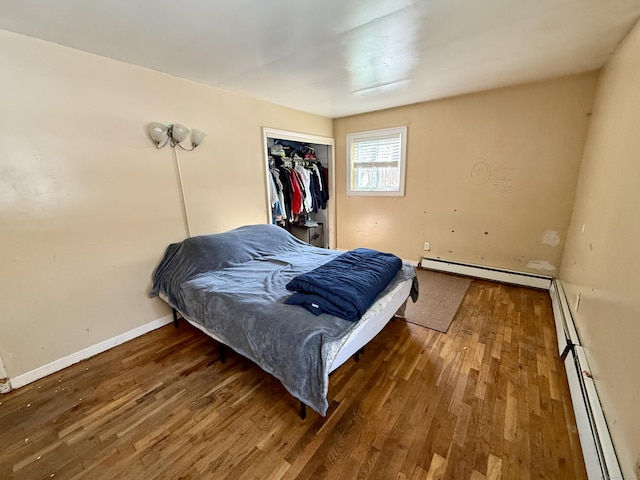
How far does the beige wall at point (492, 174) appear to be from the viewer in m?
2.67

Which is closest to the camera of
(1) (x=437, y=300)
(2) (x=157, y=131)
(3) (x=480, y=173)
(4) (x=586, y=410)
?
(4) (x=586, y=410)

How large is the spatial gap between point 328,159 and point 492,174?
239 centimetres

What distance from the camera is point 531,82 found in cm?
267

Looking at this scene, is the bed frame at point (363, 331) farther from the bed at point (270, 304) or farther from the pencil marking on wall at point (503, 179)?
the pencil marking on wall at point (503, 179)

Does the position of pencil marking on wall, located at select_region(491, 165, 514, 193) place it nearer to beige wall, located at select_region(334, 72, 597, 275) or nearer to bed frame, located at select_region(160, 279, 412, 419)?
beige wall, located at select_region(334, 72, 597, 275)

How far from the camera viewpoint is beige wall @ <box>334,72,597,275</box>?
2.67 metres

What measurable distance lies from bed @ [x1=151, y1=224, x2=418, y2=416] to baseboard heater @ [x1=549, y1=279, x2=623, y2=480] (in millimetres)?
1116

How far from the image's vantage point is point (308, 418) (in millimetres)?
1504

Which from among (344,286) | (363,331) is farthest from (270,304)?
(363,331)

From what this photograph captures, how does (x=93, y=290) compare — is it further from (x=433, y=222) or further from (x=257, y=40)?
(x=433, y=222)

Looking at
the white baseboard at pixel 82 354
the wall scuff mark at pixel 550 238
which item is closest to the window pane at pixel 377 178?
the wall scuff mark at pixel 550 238

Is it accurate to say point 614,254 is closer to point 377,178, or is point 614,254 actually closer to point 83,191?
point 377,178

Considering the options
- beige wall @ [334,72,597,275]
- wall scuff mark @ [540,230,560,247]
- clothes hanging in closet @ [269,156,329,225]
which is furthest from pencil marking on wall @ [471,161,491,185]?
clothes hanging in closet @ [269,156,329,225]

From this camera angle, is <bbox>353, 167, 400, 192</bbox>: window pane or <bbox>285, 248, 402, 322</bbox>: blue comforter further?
<bbox>353, 167, 400, 192</bbox>: window pane
